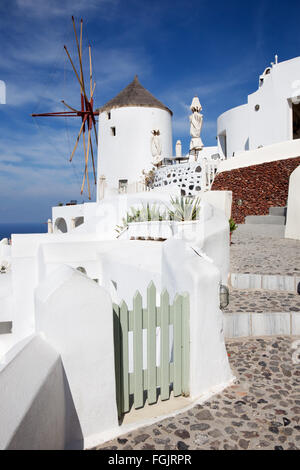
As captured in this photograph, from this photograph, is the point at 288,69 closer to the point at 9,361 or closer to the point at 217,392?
the point at 217,392

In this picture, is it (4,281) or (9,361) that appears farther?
(4,281)

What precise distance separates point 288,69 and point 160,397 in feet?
62.9

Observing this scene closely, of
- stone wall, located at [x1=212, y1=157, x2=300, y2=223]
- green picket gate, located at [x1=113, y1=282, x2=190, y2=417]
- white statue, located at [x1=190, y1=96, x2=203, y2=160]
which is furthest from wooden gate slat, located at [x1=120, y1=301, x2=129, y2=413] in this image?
white statue, located at [x1=190, y1=96, x2=203, y2=160]

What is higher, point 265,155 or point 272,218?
point 265,155

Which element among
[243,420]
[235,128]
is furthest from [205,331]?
[235,128]

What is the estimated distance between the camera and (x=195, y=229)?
5.64 metres

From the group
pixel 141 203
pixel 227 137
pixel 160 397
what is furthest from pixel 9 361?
pixel 227 137

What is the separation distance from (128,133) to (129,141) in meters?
0.65

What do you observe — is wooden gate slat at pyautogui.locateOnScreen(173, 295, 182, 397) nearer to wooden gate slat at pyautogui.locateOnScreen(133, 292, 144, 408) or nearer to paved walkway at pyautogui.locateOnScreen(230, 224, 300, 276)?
wooden gate slat at pyautogui.locateOnScreen(133, 292, 144, 408)

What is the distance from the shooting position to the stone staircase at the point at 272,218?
1298cm

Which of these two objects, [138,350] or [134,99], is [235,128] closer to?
[134,99]

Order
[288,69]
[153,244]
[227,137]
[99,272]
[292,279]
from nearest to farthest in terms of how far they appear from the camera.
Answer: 1. [153,244]
2. [292,279]
3. [99,272]
4. [288,69]
5. [227,137]

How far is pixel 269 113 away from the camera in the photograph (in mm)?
18797
